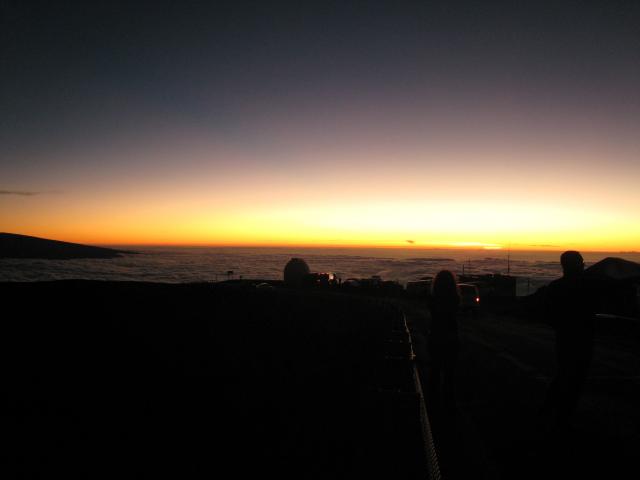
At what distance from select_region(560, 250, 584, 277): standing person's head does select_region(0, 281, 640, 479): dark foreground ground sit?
842 millimetres

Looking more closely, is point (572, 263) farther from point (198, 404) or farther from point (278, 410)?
point (198, 404)

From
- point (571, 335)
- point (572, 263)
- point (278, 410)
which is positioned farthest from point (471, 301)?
point (278, 410)

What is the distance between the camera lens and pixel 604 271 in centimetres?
3444

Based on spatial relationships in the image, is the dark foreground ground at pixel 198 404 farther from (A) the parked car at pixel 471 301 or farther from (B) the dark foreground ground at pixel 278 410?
(A) the parked car at pixel 471 301

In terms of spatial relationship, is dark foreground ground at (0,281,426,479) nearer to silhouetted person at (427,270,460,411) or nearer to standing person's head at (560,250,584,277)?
silhouetted person at (427,270,460,411)

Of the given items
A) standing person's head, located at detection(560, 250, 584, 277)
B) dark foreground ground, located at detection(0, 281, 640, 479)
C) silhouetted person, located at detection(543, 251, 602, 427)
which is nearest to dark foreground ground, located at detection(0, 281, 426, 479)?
dark foreground ground, located at detection(0, 281, 640, 479)

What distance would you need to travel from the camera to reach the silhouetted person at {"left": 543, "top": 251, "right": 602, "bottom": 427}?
4.81 meters

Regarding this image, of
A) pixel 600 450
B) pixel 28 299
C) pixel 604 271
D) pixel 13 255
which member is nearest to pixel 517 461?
pixel 600 450

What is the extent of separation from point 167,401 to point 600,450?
5.63 metres

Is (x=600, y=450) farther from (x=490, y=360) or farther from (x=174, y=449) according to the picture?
(x=490, y=360)

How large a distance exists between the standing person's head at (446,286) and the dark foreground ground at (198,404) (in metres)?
1.17

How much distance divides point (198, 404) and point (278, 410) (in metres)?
1.26

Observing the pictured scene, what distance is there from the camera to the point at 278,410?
19.2 ft

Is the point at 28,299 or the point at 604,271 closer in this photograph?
the point at 28,299
